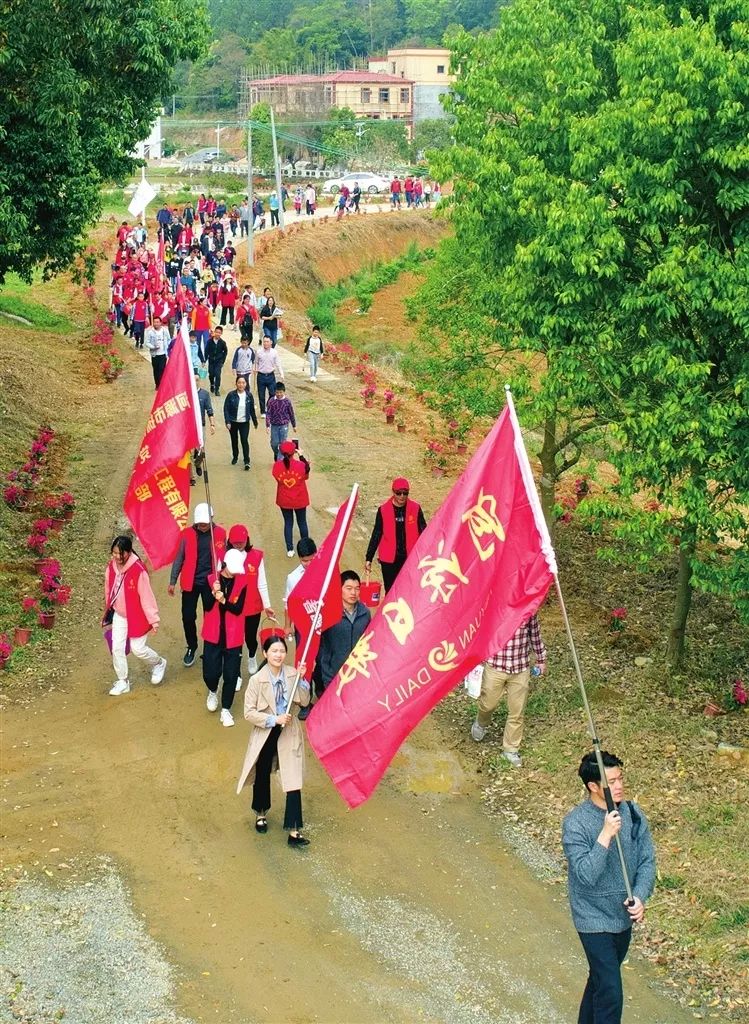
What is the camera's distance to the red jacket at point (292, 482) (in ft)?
49.4

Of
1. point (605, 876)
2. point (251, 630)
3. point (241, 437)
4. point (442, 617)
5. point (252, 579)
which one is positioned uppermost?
point (442, 617)

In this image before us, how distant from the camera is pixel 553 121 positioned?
13.1m

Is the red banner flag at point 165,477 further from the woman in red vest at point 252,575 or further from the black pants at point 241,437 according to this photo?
the black pants at point 241,437

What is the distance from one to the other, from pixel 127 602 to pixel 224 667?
1.18m

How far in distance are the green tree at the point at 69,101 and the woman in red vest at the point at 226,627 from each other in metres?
6.39

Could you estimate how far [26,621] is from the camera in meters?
14.2

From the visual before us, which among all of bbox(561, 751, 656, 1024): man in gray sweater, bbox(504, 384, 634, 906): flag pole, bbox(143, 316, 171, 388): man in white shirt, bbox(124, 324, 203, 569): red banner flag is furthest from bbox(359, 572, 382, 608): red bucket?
bbox(143, 316, 171, 388): man in white shirt

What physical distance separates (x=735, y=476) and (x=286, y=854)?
16.4 feet

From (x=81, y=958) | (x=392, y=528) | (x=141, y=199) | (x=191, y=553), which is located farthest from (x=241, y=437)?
(x=141, y=199)

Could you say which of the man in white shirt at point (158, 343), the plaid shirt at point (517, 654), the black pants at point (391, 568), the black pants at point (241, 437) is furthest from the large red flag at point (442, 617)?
the man in white shirt at point (158, 343)

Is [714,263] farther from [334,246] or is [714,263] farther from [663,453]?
[334,246]

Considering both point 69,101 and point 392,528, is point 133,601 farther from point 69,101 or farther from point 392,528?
point 69,101

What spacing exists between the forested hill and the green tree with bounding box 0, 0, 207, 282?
96971 mm

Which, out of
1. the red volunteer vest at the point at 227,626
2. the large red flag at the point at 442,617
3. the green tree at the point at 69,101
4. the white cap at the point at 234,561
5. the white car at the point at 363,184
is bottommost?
the white car at the point at 363,184
